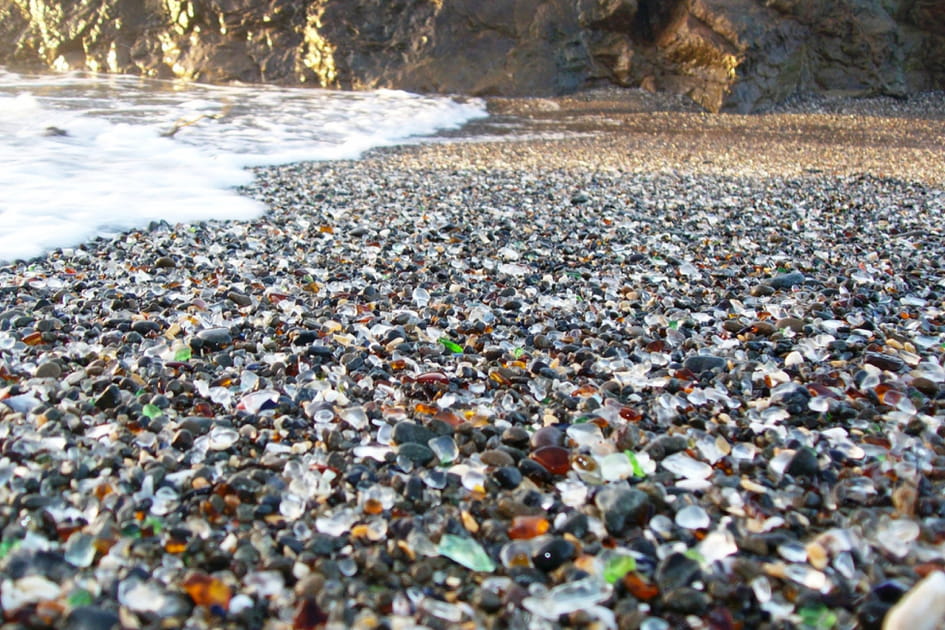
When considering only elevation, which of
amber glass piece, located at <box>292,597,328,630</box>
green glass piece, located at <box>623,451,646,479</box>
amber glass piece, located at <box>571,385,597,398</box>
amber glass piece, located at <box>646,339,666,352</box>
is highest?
amber glass piece, located at <box>646,339,666,352</box>

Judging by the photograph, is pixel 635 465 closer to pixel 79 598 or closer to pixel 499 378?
pixel 499 378

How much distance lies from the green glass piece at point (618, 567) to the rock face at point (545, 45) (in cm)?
1257

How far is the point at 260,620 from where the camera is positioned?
47.6 inches

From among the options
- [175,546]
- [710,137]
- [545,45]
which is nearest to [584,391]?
[175,546]

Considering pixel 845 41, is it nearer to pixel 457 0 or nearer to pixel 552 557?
pixel 457 0

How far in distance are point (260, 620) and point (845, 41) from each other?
54.8ft

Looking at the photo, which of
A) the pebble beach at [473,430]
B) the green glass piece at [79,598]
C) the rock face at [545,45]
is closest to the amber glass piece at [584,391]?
the pebble beach at [473,430]

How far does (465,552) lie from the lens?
1.37 m

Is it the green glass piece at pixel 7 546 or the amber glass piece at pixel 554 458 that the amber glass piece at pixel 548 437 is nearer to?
the amber glass piece at pixel 554 458

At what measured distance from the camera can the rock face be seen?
12.8 m

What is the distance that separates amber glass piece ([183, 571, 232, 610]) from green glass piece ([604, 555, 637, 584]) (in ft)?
2.43

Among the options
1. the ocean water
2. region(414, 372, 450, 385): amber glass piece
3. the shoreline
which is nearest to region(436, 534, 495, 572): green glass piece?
region(414, 372, 450, 385): amber glass piece

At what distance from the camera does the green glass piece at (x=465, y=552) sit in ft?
4.43

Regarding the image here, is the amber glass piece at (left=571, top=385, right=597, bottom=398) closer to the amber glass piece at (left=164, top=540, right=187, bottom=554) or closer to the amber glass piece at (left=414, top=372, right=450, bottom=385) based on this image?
the amber glass piece at (left=414, top=372, right=450, bottom=385)
